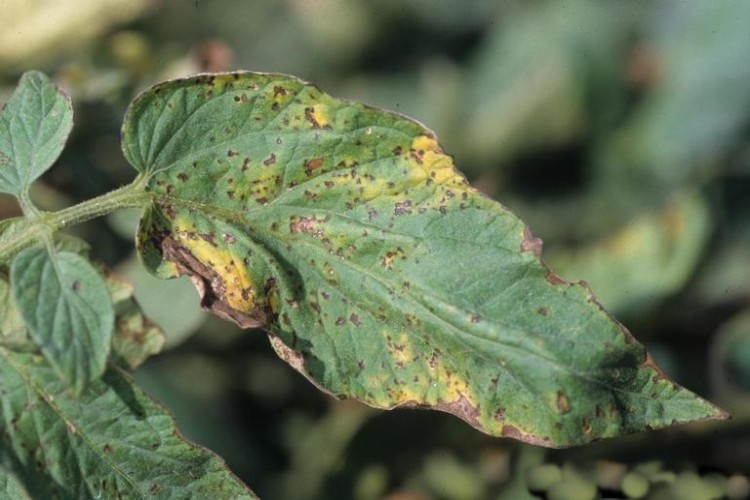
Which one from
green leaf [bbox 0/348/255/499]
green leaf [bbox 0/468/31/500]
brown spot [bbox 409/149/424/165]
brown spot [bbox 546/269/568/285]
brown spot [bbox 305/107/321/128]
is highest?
brown spot [bbox 409/149/424/165]

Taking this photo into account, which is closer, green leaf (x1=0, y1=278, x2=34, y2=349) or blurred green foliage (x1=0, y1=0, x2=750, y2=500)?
green leaf (x1=0, y1=278, x2=34, y2=349)

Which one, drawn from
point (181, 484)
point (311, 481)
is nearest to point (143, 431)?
point (181, 484)

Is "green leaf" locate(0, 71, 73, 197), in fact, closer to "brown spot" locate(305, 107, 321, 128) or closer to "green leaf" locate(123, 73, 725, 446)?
"green leaf" locate(123, 73, 725, 446)

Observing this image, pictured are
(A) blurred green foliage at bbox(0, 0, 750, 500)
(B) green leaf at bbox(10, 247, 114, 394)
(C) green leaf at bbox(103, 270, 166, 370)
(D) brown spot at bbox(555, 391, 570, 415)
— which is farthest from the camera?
(A) blurred green foliage at bbox(0, 0, 750, 500)

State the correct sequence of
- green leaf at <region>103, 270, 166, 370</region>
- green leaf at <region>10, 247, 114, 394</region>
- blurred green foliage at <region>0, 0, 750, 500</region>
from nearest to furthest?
green leaf at <region>10, 247, 114, 394</region>
green leaf at <region>103, 270, 166, 370</region>
blurred green foliage at <region>0, 0, 750, 500</region>

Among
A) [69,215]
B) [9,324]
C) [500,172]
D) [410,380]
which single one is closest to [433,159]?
[410,380]

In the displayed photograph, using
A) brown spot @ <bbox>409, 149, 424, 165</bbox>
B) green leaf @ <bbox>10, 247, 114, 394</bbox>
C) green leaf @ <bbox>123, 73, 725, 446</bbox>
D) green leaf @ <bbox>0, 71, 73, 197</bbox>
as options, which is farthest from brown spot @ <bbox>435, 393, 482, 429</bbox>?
green leaf @ <bbox>0, 71, 73, 197</bbox>

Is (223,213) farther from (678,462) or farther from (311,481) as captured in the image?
(678,462)
